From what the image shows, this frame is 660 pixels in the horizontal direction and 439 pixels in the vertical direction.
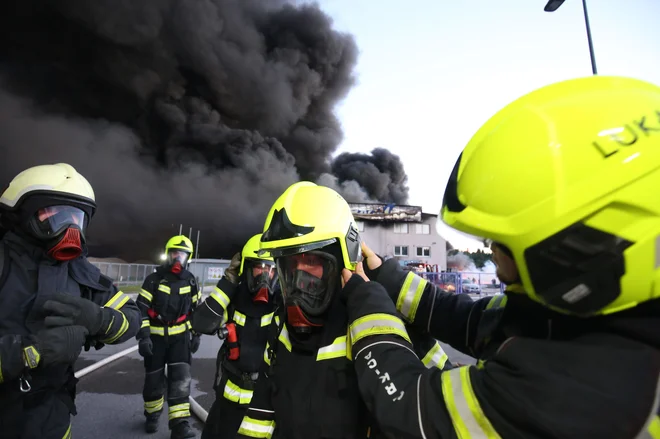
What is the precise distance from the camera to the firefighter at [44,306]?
71.9 inches

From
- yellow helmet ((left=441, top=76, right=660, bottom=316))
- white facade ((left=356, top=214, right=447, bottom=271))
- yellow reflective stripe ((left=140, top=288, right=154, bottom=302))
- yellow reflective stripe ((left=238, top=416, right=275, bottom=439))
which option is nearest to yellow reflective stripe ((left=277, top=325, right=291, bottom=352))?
→ yellow reflective stripe ((left=238, top=416, right=275, bottom=439))

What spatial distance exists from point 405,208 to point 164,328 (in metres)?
41.0

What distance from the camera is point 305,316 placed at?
1.56 m

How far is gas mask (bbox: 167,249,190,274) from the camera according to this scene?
5.20 meters

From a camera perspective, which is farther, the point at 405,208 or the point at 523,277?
the point at 405,208

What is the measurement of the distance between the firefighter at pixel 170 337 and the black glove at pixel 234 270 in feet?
5.44

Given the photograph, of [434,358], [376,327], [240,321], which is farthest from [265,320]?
[376,327]

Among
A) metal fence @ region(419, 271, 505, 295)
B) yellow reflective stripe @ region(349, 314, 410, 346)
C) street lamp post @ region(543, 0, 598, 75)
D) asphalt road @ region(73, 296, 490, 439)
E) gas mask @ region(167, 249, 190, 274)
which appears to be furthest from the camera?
metal fence @ region(419, 271, 505, 295)

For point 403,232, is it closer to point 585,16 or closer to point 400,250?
point 400,250

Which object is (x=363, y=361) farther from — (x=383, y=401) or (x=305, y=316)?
(x=305, y=316)

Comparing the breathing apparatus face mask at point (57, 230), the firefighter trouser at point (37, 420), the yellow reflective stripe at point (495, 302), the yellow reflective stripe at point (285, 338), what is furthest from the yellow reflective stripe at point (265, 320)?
the yellow reflective stripe at point (495, 302)

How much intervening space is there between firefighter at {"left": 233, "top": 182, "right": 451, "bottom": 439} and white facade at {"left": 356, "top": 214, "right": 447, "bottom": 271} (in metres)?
40.3

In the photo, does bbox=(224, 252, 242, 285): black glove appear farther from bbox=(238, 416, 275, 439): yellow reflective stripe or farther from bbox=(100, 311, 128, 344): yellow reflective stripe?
bbox=(238, 416, 275, 439): yellow reflective stripe

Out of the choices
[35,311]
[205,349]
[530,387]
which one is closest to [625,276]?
[530,387]
